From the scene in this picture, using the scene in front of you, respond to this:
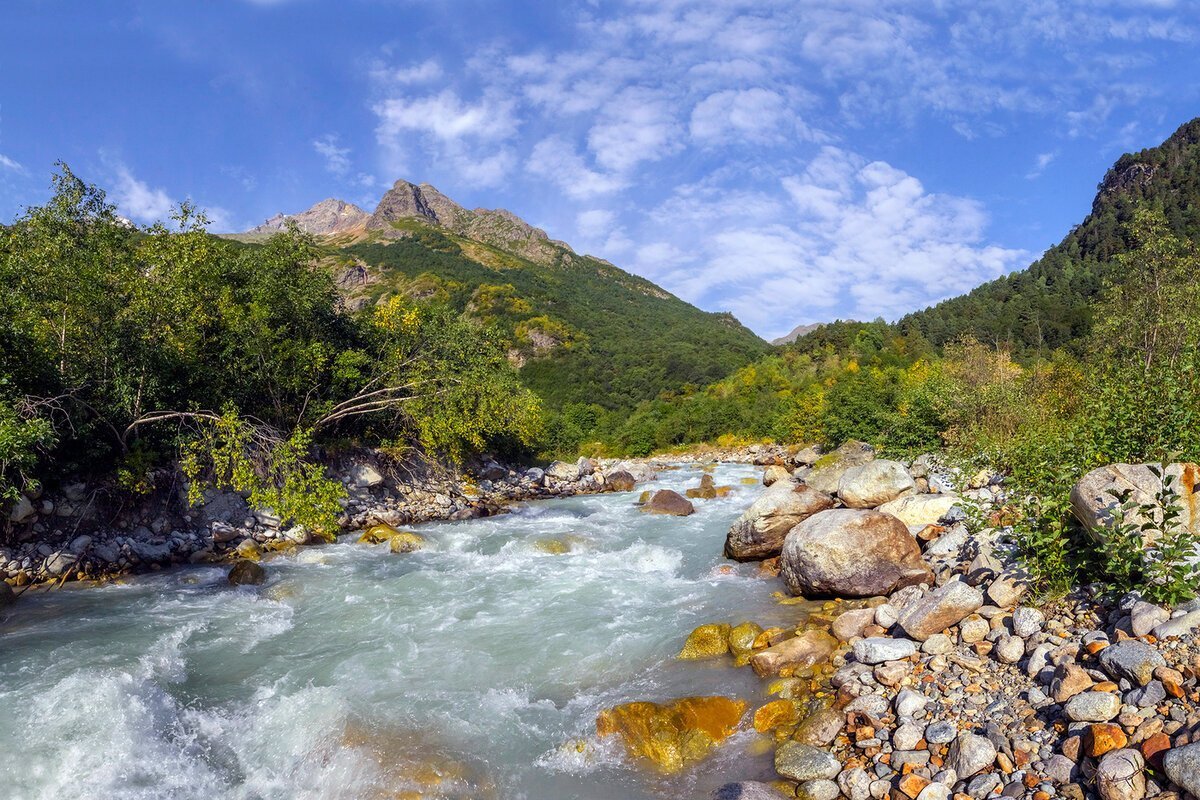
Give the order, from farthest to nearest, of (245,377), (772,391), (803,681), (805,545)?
(772,391), (245,377), (805,545), (803,681)

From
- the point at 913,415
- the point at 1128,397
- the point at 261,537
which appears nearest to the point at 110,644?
the point at 261,537

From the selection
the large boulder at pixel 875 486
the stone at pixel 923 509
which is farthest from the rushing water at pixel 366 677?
the large boulder at pixel 875 486

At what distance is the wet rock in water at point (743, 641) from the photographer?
9109 mm

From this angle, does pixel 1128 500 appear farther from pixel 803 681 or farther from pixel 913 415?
pixel 913 415

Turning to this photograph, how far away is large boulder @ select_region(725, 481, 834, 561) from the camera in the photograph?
14.3 meters

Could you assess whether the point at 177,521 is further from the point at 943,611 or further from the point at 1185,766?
the point at 1185,766

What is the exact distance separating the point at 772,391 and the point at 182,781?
62310 mm

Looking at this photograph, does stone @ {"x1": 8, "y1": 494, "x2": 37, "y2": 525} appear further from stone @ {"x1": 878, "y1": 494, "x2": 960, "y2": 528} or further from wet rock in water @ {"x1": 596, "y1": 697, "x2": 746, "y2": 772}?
stone @ {"x1": 878, "y1": 494, "x2": 960, "y2": 528}

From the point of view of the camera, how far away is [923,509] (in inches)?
512

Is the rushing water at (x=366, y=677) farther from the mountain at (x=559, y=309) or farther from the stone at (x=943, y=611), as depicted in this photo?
the mountain at (x=559, y=309)

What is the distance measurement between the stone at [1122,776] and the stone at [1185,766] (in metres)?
0.20

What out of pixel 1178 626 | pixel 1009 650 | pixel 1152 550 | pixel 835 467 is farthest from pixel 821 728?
pixel 835 467

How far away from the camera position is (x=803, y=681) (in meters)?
8.13

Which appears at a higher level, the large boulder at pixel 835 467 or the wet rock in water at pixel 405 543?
the large boulder at pixel 835 467
